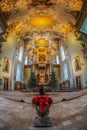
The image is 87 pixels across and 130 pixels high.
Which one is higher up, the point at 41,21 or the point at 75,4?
the point at 41,21

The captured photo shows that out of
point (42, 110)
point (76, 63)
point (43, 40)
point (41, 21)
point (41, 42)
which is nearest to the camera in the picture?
point (42, 110)

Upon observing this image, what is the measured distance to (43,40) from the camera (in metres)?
36.2

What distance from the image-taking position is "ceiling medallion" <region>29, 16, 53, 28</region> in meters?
24.3

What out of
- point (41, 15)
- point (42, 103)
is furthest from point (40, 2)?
point (42, 103)

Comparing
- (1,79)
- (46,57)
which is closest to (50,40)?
(46,57)

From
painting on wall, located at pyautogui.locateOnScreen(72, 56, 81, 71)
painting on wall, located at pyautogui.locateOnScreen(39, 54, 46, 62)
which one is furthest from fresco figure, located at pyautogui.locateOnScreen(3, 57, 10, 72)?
painting on wall, located at pyautogui.locateOnScreen(72, 56, 81, 71)

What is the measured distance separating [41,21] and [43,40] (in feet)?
34.9

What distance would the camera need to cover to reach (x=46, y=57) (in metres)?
38.8

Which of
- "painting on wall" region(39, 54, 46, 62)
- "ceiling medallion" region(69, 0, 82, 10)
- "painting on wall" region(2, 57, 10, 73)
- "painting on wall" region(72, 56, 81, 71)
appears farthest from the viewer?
"painting on wall" region(39, 54, 46, 62)

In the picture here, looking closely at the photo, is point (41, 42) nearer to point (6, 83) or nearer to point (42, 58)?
point (42, 58)

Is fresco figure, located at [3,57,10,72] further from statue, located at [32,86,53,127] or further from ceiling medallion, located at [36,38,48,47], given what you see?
statue, located at [32,86,53,127]

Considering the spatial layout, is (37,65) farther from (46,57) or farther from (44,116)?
(44,116)

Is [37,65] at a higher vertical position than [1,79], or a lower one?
higher

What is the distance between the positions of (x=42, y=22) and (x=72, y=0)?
32.7 ft
